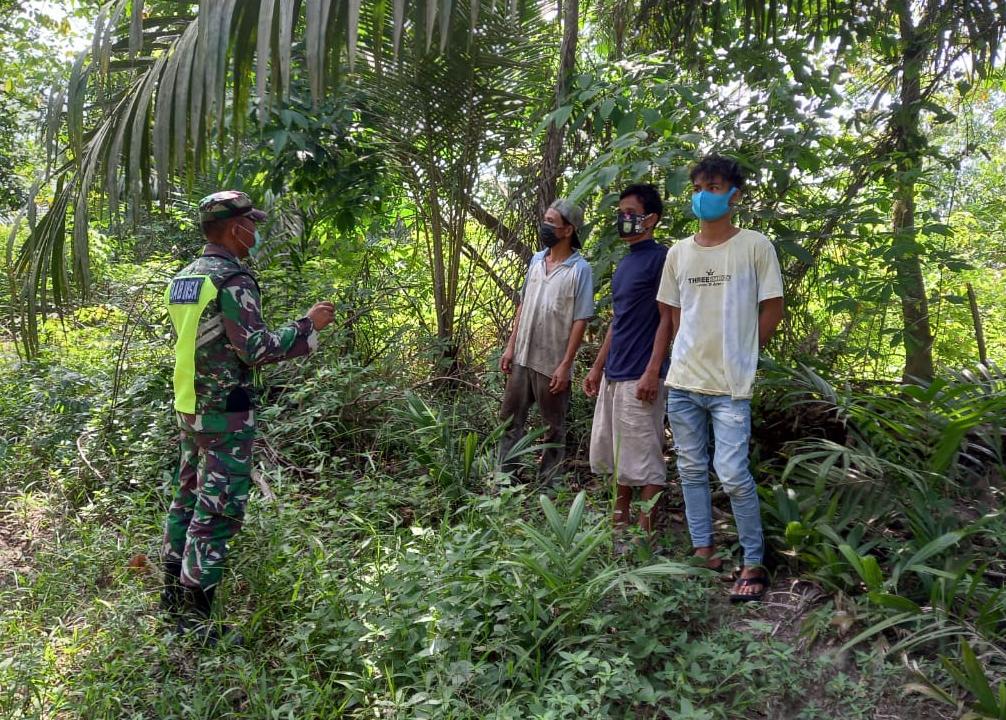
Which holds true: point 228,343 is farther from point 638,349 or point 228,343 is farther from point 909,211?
point 909,211

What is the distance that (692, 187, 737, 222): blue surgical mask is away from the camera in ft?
10.6

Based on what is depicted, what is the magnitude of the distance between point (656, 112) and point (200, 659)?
3.25 meters

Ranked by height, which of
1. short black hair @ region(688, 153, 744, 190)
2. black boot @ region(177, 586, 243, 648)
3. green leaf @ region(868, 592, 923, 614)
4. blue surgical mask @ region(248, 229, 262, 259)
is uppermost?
short black hair @ region(688, 153, 744, 190)

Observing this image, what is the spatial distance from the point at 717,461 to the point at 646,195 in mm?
1299

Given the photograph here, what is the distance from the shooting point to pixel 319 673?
2871mm

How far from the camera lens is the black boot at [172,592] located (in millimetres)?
3246

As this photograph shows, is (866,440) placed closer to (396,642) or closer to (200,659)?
(396,642)

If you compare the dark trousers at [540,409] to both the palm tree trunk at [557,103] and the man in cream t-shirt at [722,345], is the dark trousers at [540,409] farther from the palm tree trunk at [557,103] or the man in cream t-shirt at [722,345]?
the palm tree trunk at [557,103]

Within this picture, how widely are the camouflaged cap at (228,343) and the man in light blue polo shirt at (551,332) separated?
4.56 ft

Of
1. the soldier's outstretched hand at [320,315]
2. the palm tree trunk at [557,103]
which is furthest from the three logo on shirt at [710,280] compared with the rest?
the palm tree trunk at [557,103]

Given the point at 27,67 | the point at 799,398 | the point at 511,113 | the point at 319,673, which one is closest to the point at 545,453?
the point at 799,398

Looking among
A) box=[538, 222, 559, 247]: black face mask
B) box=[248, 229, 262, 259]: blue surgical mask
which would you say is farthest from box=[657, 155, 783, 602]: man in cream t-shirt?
box=[248, 229, 262, 259]: blue surgical mask

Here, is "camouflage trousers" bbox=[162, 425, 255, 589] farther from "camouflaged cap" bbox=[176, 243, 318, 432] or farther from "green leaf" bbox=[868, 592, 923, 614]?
"green leaf" bbox=[868, 592, 923, 614]

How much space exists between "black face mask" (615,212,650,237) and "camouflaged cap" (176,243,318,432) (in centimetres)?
156
